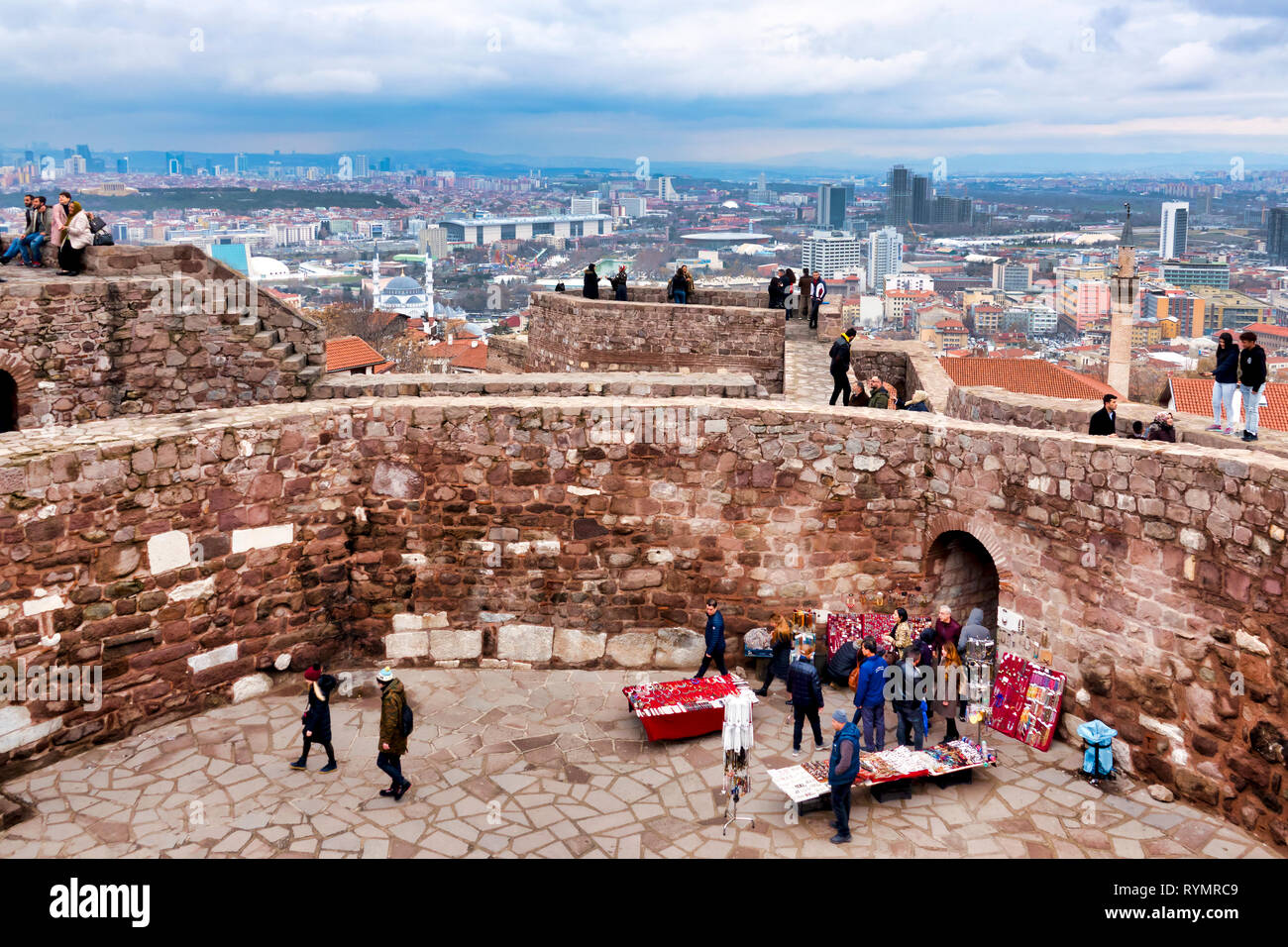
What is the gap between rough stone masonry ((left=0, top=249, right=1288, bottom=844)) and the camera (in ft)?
23.6

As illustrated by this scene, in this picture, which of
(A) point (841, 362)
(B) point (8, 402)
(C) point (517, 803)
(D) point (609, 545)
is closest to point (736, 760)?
(C) point (517, 803)

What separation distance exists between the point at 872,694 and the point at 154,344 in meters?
8.06

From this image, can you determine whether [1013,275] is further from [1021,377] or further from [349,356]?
[349,356]

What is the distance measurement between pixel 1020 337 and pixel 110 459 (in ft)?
330

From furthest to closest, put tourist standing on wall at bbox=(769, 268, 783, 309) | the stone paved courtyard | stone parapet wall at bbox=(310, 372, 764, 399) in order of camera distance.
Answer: tourist standing on wall at bbox=(769, 268, 783, 309), stone parapet wall at bbox=(310, 372, 764, 399), the stone paved courtyard

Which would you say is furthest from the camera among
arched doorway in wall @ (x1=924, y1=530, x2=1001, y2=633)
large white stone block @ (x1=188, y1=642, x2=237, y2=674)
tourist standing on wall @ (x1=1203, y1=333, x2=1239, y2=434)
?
arched doorway in wall @ (x1=924, y1=530, x2=1001, y2=633)

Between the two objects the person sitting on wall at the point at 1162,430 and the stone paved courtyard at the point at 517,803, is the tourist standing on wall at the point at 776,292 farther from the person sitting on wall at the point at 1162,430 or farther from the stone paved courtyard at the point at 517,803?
the stone paved courtyard at the point at 517,803

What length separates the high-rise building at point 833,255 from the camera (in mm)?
153300

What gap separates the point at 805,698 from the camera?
784 cm

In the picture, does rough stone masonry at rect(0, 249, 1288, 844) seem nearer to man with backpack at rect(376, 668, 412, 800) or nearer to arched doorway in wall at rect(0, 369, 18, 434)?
man with backpack at rect(376, 668, 412, 800)

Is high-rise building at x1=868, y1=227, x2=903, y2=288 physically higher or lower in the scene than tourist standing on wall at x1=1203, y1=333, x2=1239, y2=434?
higher

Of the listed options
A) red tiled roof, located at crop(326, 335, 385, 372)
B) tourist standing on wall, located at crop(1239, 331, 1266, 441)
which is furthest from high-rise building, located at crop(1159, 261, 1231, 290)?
tourist standing on wall, located at crop(1239, 331, 1266, 441)

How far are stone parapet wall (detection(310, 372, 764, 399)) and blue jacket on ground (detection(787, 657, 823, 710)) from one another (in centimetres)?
306

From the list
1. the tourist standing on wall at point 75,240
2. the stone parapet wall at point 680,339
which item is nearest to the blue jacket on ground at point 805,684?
the stone parapet wall at point 680,339
